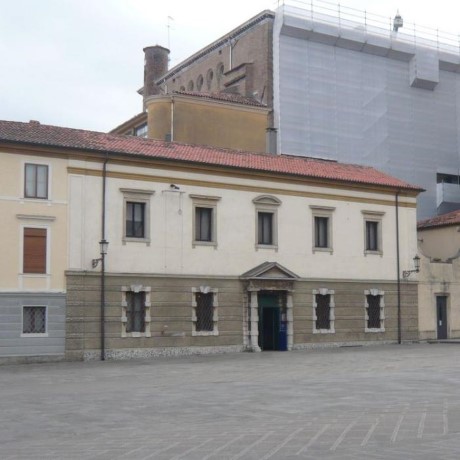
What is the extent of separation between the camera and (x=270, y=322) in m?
36.6

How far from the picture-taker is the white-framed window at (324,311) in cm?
3756

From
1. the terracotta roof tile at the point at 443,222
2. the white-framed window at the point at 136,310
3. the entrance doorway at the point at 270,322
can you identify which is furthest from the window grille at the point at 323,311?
the terracotta roof tile at the point at 443,222

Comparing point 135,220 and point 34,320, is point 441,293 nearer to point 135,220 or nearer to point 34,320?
point 135,220

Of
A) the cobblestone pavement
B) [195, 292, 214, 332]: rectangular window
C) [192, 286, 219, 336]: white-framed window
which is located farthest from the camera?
[195, 292, 214, 332]: rectangular window

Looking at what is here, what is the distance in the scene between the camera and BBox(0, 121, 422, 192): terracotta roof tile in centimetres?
3197

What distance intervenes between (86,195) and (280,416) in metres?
19.6

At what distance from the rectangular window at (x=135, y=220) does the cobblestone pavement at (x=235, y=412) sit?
23.6ft

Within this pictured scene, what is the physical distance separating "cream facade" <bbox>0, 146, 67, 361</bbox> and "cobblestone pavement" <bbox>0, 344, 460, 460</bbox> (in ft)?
9.82

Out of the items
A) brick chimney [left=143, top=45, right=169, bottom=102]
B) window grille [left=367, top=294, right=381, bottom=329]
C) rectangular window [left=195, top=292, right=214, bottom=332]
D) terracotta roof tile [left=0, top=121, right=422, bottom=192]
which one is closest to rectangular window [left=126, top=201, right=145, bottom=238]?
terracotta roof tile [left=0, top=121, right=422, bottom=192]

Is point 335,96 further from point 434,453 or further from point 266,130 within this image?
point 434,453

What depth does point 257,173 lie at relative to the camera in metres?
36.2

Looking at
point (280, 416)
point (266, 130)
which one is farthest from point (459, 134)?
point (280, 416)

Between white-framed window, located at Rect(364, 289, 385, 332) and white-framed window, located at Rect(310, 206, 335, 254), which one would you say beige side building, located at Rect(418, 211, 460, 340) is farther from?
white-framed window, located at Rect(310, 206, 335, 254)

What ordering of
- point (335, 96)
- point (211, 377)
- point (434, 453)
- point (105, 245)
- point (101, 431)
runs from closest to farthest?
point (434, 453) < point (101, 431) < point (211, 377) < point (105, 245) < point (335, 96)
